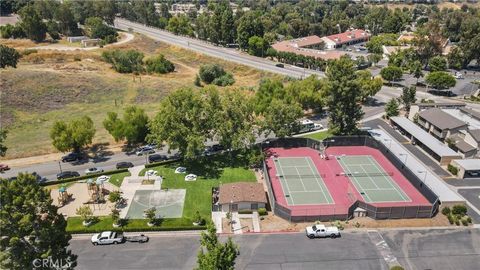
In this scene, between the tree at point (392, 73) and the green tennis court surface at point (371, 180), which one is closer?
the green tennis court surface at point (371, 180)

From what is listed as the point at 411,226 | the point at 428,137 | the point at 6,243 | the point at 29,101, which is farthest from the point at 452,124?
the point at 29,101

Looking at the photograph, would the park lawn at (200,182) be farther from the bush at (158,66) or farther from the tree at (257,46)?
the tree at (257,46)

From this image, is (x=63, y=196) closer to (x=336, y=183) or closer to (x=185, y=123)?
(x=185, y=123)

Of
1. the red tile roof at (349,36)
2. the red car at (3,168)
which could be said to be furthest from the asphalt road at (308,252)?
the red tile roof at (349,36)

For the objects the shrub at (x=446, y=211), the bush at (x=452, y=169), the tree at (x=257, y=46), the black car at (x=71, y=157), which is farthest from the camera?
the tree at (x=257, y=46)

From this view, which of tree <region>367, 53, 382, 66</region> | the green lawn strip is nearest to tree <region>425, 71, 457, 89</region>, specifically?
tree <region>367, 53, 382, 66</region>

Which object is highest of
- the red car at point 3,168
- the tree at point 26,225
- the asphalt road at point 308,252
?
the tree at point 26,225

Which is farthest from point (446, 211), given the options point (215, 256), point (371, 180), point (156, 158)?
point (156, 158)
